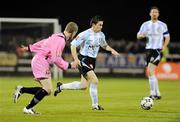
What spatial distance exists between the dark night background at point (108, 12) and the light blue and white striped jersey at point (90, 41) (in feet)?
84.9

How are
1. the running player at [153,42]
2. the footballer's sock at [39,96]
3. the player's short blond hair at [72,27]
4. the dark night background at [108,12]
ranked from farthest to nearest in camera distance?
the dark night background at [108,12] → the running player at [153,42] → the player's short blond hair at [72,27] → the footballer's sock at [39,96]

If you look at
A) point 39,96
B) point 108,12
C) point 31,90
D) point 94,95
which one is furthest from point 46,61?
point 108,12

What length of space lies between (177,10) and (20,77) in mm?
14319

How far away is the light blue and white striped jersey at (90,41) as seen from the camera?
1473 centimetres

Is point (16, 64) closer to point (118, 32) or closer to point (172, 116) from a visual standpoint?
point (118, 32)

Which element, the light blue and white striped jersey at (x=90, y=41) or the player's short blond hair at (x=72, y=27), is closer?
the player's short blond hair at (x=72, y=27)

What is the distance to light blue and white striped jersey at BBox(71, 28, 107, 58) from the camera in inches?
580

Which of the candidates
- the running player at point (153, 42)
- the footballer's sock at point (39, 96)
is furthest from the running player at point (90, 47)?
the running player at point (153, 42)

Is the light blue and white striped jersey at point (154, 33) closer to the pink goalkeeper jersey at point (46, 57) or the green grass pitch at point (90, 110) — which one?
the green grass pitch at point (90, 110)

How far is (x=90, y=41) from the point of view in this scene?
48.5 ft

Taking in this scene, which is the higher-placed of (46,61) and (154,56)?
(46,61)

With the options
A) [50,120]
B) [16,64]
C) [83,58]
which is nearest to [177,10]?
[16,64]

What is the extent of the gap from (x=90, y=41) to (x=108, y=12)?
27364 millimetres

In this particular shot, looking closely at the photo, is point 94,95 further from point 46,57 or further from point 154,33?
point 154,33
